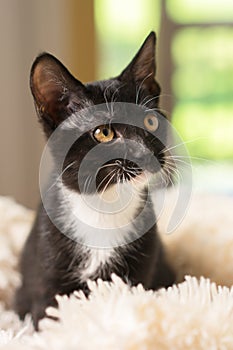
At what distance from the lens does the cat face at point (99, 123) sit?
0.81 meters

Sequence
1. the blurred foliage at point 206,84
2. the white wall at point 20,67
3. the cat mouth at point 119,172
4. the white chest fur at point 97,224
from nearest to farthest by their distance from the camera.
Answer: the cat mouth at point 119,172, the white chest fur at point 97,224, the white wall at point 20,67, the blurred foliage at point 206,84

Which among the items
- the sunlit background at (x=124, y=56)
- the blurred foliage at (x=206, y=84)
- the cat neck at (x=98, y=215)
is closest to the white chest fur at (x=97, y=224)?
the cat neck at (x=98, y=215)

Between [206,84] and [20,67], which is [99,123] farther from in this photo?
[206,84]

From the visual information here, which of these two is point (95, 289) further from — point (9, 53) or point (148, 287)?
point (9, 53)

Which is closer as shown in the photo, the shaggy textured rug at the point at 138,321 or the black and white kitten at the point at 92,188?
the shaggy textured rug at the point at 138,321

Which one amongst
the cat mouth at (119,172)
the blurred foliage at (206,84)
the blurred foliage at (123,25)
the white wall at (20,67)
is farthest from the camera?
the blurred foliage at (206,84)

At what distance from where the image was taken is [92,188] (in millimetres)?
854

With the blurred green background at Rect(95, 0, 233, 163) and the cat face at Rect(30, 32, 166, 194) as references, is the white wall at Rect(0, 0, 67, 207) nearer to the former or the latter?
the blurred green background at Rect(95, 0, 233, 163)

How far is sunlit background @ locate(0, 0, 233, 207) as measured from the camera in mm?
1889

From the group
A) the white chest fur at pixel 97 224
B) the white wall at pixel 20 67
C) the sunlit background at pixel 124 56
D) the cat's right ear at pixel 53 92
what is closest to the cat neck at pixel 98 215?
the white chest fur at pixel 97 224

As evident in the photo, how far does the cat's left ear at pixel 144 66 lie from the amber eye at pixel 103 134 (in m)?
0.12

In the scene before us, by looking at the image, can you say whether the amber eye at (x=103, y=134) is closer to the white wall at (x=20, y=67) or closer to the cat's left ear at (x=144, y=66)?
the cat's left ear at (x=144, y=66)

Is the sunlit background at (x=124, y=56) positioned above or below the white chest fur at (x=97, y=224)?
above

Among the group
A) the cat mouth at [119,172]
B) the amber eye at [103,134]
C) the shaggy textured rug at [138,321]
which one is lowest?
the shaggy textured rug at [138,321]
